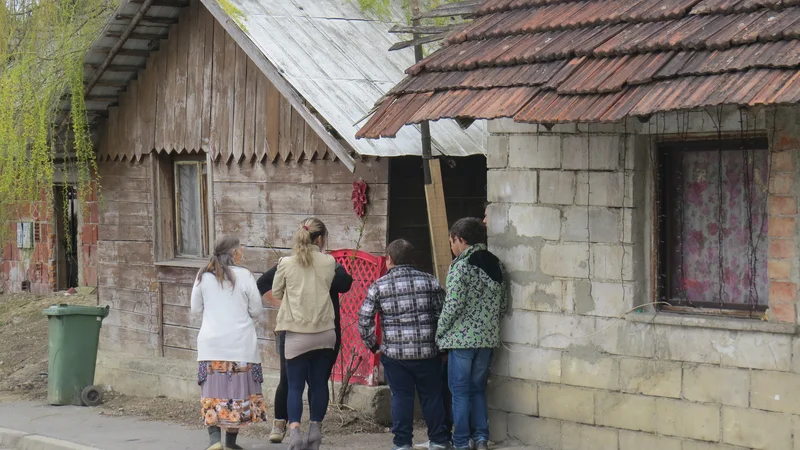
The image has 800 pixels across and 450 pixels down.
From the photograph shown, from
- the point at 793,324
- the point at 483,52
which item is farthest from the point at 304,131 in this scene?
the point at 793,324

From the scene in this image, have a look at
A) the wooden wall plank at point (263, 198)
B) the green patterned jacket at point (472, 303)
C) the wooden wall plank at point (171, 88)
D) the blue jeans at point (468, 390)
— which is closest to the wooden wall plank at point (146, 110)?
the wooden wall plank at point (171, 88)

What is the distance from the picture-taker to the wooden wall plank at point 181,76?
38.6 ft

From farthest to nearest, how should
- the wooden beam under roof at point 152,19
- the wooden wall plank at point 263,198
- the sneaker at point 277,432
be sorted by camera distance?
the wooden beam under roof at point 152,19 → the wooden wall plank at point 263,198 → the sneaker at point 277,432

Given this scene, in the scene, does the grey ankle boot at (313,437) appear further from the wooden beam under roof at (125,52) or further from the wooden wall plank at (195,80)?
the wooden beam under roof at (125,52)

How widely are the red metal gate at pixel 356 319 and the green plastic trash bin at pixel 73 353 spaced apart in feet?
9.18

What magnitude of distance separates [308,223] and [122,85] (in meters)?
4.75

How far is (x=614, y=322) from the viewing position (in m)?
7.79

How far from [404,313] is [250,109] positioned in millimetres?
3496

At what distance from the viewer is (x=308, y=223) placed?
8.62m

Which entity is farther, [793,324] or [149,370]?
[149,370]

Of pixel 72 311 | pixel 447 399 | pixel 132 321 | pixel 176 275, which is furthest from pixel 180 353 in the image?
pixel 447 399

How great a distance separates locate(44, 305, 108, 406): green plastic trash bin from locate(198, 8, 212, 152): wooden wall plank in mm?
2001

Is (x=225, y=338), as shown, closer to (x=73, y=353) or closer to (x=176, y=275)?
(x=73, y=353)

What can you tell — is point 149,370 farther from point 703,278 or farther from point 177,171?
point 703,278
